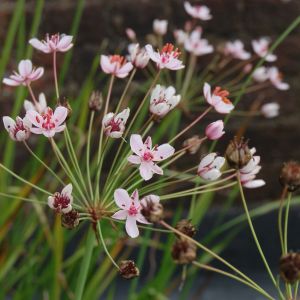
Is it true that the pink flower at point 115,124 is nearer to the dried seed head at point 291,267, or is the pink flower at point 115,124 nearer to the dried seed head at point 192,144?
the dried seed head at point 192,144

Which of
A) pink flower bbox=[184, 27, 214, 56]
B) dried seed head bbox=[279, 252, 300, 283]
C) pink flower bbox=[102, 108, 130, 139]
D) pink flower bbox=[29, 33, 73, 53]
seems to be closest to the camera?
dried seed head bbox=[279, 252, 300, 283]

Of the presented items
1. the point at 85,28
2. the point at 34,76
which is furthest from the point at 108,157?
the point at 34,76

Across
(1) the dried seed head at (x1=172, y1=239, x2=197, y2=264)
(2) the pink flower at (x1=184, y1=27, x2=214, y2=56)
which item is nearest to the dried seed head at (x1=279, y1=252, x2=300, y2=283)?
(1) the dried seed head at (x1=172, y1=239, x2=197, y2=264)

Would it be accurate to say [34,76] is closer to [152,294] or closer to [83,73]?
[152,294]

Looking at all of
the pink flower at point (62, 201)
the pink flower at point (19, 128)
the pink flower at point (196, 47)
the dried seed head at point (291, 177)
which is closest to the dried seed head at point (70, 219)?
the pink flower at point (62, 201)

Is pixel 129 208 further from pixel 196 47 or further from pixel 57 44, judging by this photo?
pixel 196 47

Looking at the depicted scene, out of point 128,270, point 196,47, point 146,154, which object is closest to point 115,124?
point 146,154

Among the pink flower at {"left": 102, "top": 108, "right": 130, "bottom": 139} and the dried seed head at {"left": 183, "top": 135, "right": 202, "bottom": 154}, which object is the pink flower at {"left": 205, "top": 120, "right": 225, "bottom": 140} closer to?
the dried seed head at {"left": 183, "top": 135, "right": 202, "bottom": 154}
